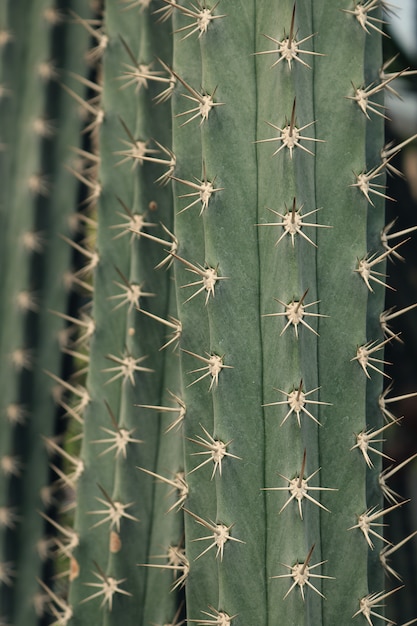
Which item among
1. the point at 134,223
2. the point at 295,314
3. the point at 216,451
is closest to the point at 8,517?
the point at 134,223

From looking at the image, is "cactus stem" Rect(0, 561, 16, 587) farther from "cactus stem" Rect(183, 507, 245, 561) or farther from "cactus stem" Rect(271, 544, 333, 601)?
"cactus stem" Rect(271, 544, 333, 601)

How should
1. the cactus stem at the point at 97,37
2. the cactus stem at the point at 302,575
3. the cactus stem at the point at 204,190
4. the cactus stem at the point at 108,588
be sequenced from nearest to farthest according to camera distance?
the cactus stem at the point at 302,575 < the cactus stem at the point at 204,190 < the cactus stem at the point at 108,588 < the cactus stem at the point at 97,37

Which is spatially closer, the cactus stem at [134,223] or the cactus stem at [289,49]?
the cactus stem at [289,49]

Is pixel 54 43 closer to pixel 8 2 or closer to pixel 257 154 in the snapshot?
pixel 8 2

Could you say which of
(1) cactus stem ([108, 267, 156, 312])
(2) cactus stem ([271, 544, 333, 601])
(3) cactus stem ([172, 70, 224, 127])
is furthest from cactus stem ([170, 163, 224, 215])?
(2) cactus stem ([271, 544, 333, 601])

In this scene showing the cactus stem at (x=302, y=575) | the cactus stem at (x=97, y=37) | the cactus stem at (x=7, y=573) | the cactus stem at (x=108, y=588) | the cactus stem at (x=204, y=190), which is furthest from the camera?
the cactus stem at (x=7, y=573)

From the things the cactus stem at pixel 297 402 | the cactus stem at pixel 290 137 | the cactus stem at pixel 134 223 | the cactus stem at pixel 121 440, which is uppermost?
the cactus stem at pixel 290 137

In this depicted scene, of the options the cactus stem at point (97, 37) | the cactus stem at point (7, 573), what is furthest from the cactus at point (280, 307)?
the cactus stem at point (7, 573)

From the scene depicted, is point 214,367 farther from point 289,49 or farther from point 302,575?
point 289,49

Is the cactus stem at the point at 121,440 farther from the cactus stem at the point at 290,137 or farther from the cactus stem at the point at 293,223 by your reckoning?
the cactus stem at the point at 290,137
